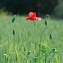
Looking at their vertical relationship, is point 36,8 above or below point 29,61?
above

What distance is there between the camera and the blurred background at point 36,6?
21562 mm

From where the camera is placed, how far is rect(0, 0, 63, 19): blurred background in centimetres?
2156

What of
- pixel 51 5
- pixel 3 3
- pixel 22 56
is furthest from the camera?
pixel 51 5

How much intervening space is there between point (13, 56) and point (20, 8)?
20.0 metres

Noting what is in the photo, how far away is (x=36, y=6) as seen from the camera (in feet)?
76.3

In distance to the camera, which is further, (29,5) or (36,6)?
(36,6)

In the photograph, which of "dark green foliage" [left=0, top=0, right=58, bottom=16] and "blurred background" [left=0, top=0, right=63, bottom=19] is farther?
"dark green foliage" [left=0, top=0, right=58, bottom=16]

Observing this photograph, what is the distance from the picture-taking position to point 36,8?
916 inches

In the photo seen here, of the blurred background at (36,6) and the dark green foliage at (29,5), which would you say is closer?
the blurred background at (36,6)

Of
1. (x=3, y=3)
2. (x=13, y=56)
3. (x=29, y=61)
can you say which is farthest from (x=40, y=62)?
(x=3, y=3)

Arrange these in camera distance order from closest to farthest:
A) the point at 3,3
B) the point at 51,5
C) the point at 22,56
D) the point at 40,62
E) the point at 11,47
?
1. the point at 40,62
2. the point at 22,56
3. the point at 11,47
4. the point at 3,3
5. the point at 51,5

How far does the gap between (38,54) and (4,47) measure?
368 mm

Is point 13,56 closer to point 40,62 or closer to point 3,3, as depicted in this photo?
point 40,62

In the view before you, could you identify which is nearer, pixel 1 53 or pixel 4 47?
pixel 1 53
